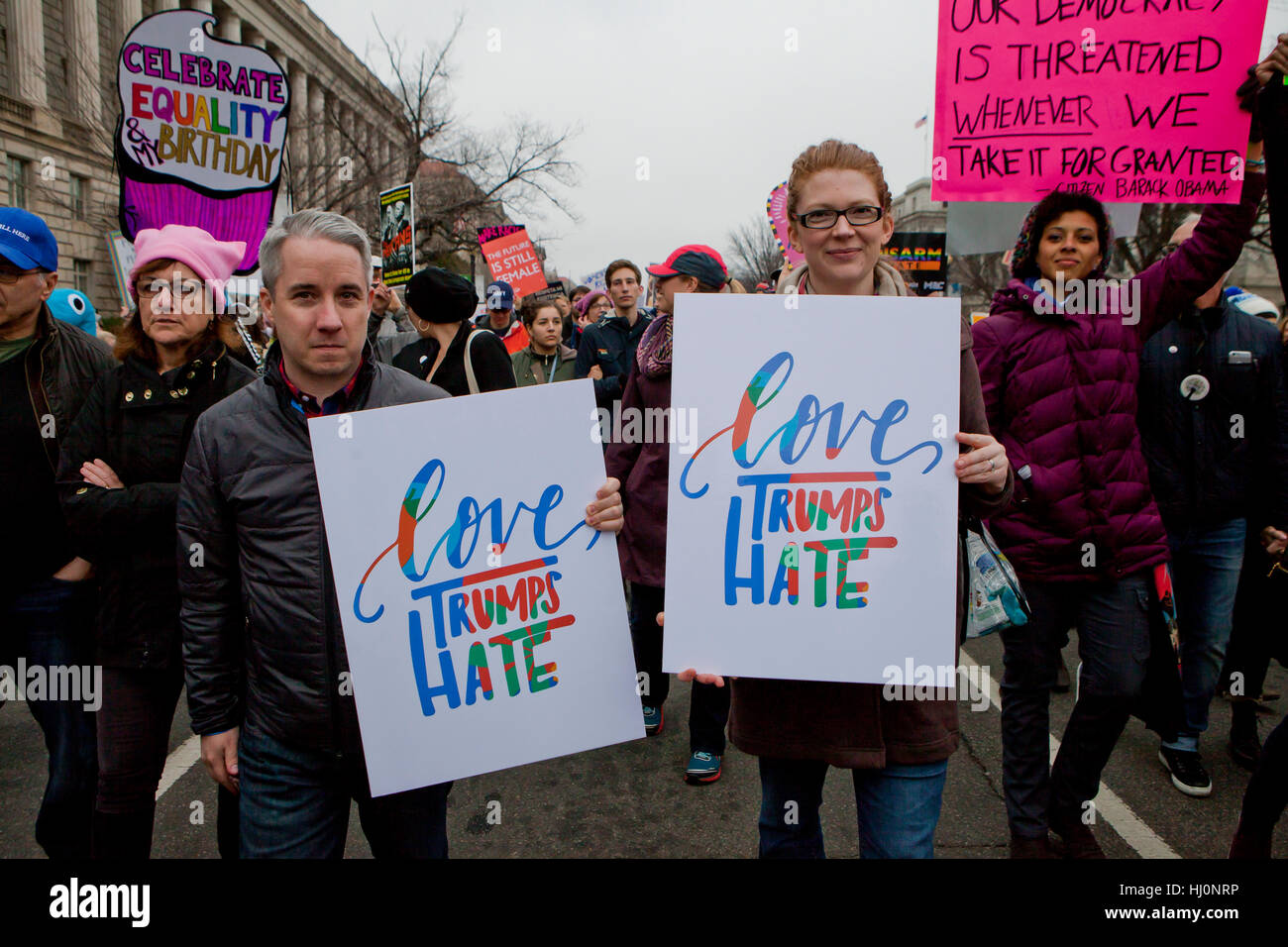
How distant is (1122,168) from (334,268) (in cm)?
251

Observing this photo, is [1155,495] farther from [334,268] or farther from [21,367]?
[21,367]

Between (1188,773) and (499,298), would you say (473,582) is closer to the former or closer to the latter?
(1188,773)

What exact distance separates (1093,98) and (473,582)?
258 cm

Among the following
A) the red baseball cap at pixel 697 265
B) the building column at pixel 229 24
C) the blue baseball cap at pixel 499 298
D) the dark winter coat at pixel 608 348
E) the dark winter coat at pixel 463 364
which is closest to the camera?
the red baseball cap at pixel 697 265

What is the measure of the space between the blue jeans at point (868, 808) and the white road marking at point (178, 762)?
8.89 ft

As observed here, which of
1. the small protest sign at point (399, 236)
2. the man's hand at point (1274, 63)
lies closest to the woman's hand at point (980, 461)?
the man's hand at point (1274, 63)

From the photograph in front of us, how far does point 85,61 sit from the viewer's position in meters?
25.5

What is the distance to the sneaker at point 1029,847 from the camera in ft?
8.96

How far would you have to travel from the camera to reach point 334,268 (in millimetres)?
1780

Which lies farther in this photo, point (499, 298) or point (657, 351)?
point (499, 298)

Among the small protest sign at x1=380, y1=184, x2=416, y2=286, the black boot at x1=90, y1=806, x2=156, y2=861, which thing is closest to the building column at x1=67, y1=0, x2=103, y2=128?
the small protest sign at x1=380, y1=184, x2=416, y2=286

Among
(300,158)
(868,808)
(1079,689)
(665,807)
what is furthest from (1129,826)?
(300,158)

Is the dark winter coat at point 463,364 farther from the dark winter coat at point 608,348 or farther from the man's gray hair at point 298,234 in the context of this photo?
the man's gray hair at point 298,234
